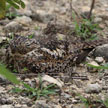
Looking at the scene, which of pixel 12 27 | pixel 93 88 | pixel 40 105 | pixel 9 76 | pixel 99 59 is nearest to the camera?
pixel 9 76

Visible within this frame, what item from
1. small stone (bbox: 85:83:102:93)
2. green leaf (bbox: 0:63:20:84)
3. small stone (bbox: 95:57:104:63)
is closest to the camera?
green leaf (bbox: 0:63:20:84)

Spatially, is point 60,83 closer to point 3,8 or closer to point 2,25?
point 3,8

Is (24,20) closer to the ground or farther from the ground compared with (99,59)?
farther from the ground

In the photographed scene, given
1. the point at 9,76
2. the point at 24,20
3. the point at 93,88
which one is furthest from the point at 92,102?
the point at 24,20

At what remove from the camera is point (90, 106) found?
2367 mm

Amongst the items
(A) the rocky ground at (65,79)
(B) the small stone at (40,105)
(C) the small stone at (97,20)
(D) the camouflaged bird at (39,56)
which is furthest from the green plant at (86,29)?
(B) the small stone at (40,105)

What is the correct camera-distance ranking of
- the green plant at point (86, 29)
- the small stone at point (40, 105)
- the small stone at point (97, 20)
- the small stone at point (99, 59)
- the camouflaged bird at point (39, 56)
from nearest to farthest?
the small stone at point (40, 105) → the camouflaged bird at point (39, 56) → the small stone at point (99, 59) → the green plant at point (86, 29) → the small stone at point (97, 20)

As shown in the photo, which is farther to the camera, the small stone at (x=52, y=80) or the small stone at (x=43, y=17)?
the small stone at (x=43, y=17)

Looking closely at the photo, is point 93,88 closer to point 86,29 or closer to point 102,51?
point 102,51

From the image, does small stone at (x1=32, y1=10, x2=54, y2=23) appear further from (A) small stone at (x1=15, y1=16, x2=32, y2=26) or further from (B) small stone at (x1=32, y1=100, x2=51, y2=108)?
(B) small stone at (x1=32, y1=100, x2=51, y2=108)

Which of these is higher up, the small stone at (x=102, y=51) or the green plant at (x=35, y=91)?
the small stone at (x=102, y=51)

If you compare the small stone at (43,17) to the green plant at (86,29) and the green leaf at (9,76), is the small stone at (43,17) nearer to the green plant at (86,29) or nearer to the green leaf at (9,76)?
the green plant at (86,29)

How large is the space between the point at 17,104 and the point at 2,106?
0.16 metres

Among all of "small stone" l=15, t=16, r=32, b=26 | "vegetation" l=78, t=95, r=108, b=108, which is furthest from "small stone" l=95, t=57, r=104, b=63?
"small stone" l=15, t=16, r=32, b=26
